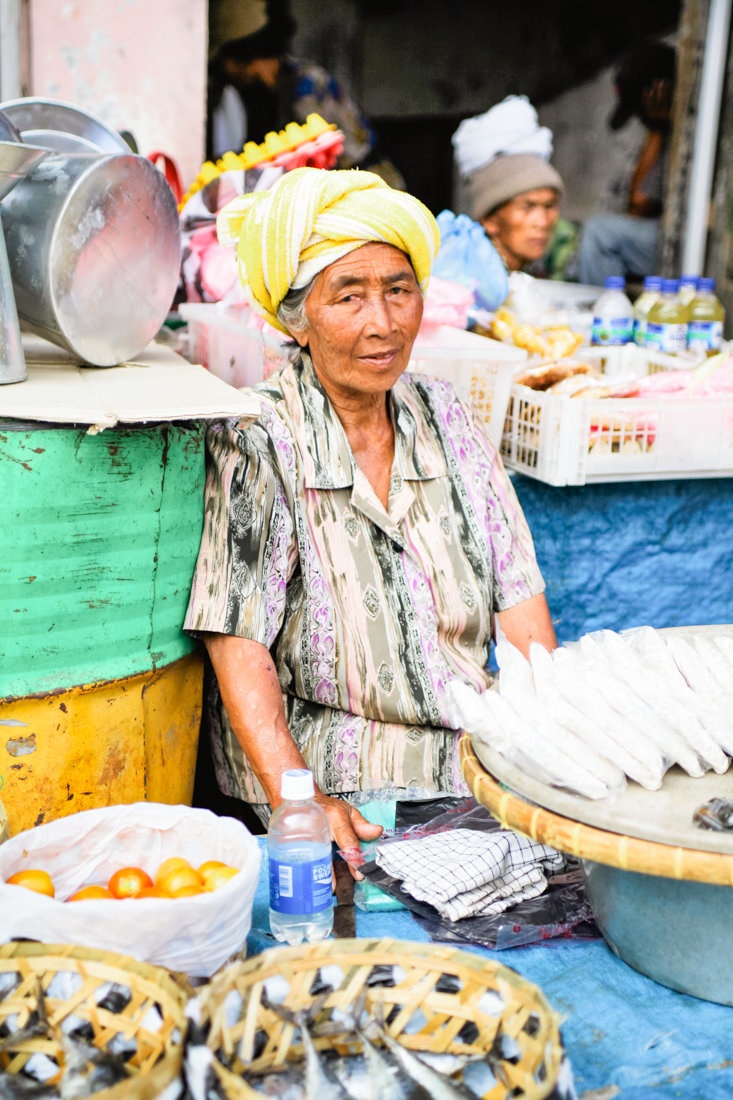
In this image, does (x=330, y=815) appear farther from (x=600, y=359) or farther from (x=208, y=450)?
(x=600, y=359)

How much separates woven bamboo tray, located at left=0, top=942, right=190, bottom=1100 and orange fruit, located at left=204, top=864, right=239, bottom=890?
21 cm

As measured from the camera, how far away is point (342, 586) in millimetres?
2199

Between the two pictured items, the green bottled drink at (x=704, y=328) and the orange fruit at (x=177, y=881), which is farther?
the green bottled drink at (x=704, y=328)

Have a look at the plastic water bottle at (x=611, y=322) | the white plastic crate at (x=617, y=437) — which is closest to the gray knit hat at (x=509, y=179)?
the plastic water bottle at (x=611, y=322)

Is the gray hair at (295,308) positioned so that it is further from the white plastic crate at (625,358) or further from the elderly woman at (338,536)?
the white plastic crate at (625,358)

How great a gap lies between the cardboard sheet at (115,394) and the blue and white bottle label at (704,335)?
214cm

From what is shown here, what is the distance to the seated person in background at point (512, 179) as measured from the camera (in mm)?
4426

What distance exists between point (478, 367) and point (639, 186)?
3.33 metres

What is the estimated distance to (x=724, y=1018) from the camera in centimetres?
135

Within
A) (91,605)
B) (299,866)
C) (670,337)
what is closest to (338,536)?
(91,605)

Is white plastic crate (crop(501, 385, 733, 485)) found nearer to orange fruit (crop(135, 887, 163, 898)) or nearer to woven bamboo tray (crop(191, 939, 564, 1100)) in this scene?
orange fruit (crop(135, 887, 163, 898))

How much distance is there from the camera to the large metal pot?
1.88m

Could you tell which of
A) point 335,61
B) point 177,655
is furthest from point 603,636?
point 335,61

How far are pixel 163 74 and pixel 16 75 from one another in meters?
0.54
